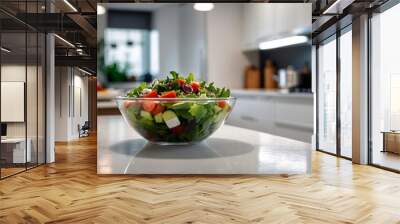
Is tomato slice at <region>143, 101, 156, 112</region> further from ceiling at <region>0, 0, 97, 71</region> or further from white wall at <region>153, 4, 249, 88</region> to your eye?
ceiling at <region>0, 0, 97, 71</region>

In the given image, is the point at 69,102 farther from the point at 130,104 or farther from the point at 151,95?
the point at 151,95

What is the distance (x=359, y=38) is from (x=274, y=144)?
1.42m

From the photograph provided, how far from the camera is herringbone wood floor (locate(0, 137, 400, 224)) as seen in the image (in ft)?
6.93

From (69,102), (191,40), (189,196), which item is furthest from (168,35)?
(189,196)

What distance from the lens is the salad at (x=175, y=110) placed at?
2619 mm

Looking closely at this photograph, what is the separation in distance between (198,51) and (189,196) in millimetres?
1153

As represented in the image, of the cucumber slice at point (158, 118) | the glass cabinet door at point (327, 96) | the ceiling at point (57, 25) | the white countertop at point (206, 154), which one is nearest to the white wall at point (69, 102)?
the ceiling at point (57, 25)

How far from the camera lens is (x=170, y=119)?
2.64 metres

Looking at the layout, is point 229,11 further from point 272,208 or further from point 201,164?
point 272,208

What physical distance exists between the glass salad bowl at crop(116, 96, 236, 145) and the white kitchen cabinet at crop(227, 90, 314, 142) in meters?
0.36

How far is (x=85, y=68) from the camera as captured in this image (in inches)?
123

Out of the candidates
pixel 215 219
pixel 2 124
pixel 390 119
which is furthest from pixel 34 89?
pixel 390 119

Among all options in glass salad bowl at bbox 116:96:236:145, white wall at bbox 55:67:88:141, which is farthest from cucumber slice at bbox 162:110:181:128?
white wall at bbox 55:67:88:141

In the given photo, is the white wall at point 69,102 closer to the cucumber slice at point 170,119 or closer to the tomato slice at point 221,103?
the cucumber slice at point 170,119
